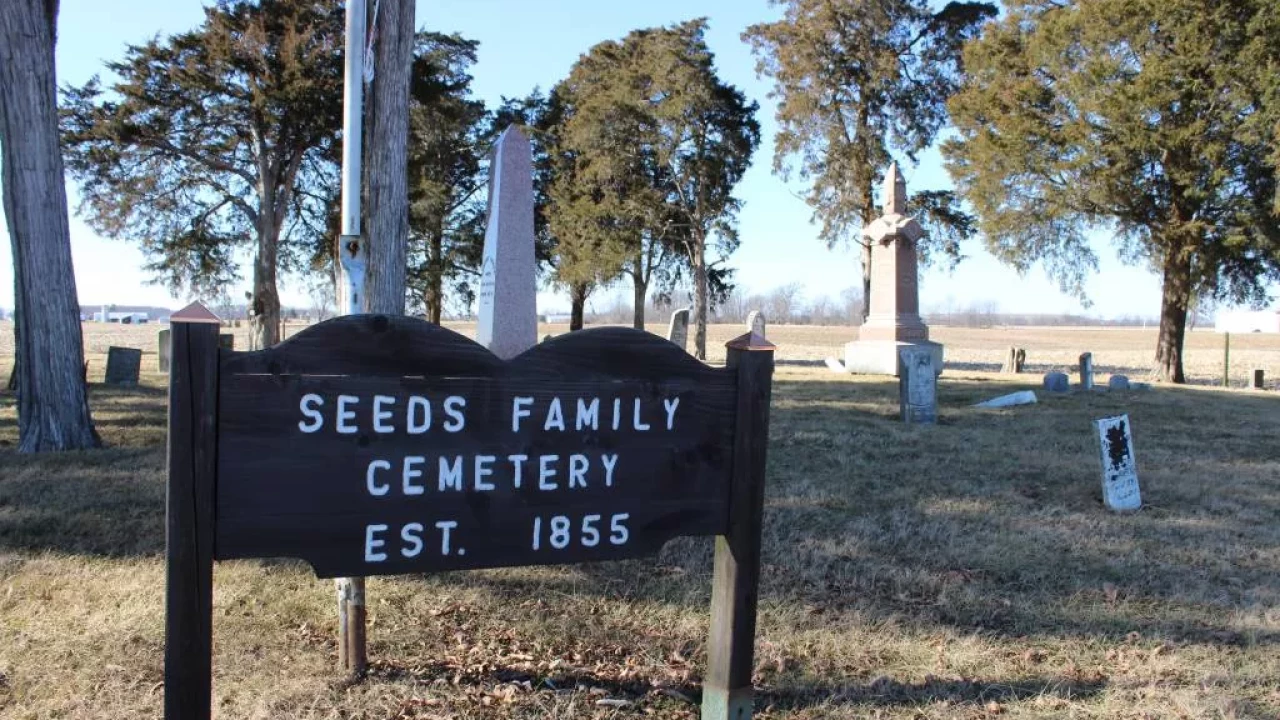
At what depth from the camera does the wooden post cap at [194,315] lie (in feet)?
6.49

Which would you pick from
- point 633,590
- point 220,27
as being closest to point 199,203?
point 220,27

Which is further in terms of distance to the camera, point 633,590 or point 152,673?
point 633,590

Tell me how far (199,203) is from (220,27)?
5149 mm

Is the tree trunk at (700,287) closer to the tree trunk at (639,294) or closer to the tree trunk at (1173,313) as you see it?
the tree trunk at (639,294)

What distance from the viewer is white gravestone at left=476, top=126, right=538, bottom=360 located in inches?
303

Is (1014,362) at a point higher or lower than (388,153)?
lower

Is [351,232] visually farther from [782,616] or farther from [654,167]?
[654,167]

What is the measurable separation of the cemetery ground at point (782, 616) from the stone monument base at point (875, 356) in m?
11.2

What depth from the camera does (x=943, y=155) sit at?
24250 millimetres

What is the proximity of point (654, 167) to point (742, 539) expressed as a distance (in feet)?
84.8

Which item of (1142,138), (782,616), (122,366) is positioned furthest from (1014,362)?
(782,616)

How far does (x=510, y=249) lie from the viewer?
25.4 ft

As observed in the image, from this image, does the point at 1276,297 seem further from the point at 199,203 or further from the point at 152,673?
the point at 199,203

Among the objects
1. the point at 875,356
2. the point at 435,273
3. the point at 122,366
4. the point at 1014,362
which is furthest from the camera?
the point at 435,273
